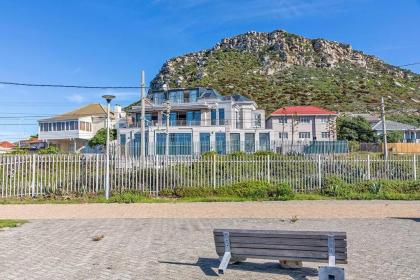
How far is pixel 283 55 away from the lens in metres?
115

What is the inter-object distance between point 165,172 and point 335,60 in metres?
113

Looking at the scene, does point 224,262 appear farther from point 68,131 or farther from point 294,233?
point 68,131

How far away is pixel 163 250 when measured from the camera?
24.9ft

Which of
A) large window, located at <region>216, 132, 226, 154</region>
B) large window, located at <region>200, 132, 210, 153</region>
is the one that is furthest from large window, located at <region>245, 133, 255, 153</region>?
large window, located at <region>200, 132, 210, 153</region>

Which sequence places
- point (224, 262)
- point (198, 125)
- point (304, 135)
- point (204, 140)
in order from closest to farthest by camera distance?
point (224, 262), point (204, 140), point (198, 125), point (304, 135)

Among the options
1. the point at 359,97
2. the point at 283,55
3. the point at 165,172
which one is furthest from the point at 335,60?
the point at 165,172

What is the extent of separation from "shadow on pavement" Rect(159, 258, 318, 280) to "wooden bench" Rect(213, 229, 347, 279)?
20cm

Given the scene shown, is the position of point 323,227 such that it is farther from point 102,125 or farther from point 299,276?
point 102,125

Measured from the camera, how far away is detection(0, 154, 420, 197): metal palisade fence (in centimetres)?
1617

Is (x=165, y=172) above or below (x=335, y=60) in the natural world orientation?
below

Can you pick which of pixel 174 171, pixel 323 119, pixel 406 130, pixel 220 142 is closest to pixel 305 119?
pixel 323 119

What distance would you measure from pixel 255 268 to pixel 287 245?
0.97 metres

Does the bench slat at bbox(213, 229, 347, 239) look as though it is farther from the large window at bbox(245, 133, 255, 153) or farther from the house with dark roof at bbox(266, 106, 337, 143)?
the house with dark roof at bbox(266, 106, 337, 143)

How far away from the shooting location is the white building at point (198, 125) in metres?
47.2
